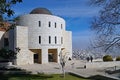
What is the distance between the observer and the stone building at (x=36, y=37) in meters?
49.6

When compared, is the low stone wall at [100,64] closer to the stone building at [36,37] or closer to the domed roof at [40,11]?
the stone building at [36,37]

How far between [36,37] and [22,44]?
3.15 m

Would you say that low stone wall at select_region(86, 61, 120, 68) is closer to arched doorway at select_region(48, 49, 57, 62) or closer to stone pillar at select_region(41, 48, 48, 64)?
stone pillar at select_region(41, 48, 48, 64)

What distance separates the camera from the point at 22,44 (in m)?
49.9

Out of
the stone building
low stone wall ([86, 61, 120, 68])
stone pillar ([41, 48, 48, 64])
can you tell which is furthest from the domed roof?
low stone wall ([86, 61, 120, 68])

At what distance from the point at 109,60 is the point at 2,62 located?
799 inches

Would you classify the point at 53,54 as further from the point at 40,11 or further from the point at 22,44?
the point at 40,11

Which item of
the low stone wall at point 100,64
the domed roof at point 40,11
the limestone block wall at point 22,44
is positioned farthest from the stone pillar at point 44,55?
the low stone wall at point 100,64

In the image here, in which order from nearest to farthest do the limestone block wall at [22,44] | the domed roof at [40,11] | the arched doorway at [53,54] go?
the limestone block wall at [22,44], the domed roof at [40,11], the arched doorway at [53,54]

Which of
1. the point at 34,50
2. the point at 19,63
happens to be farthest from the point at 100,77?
the point at 34,50

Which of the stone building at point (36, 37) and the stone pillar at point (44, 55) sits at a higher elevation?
the stone building at point (36, 37)

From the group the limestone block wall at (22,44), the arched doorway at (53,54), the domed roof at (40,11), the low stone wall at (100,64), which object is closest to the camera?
the low stone wall at (100,64)

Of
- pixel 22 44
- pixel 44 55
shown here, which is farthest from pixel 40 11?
pixel 44 55

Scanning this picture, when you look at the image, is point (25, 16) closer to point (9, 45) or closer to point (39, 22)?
point (39, 22)
